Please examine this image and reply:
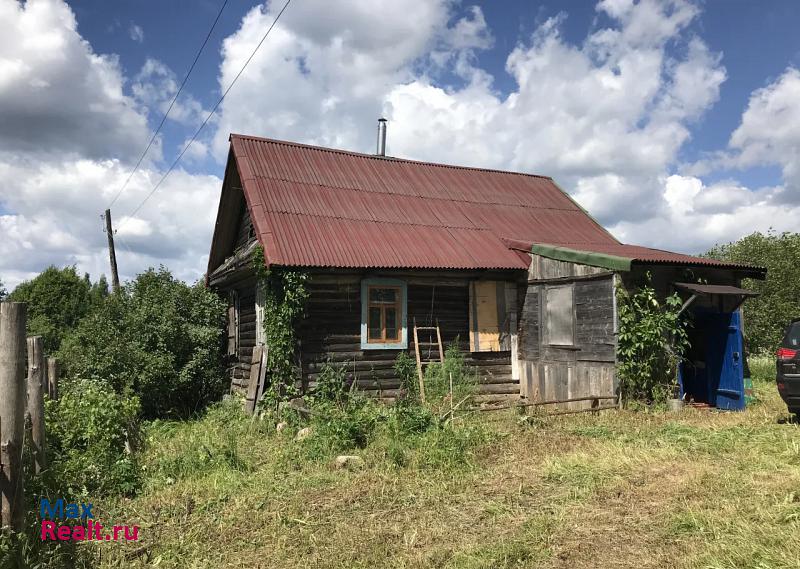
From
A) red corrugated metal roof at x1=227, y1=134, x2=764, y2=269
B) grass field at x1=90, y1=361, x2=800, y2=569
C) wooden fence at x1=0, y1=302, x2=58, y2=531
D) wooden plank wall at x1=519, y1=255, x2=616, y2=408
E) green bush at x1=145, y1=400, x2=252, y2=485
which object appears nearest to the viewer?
wooden fence at x1=0, y1=302, x2=58, y2=531

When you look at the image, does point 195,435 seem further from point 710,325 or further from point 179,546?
point 710,325

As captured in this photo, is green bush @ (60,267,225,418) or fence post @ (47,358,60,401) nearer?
fence post @ (47,358,60,401)

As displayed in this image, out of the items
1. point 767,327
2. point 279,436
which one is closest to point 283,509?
point 279,436

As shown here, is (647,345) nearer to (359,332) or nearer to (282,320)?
(359,332)

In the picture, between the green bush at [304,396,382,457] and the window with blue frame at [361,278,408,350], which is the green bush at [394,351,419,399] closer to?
the window with blue frame at [361,278,408,350]

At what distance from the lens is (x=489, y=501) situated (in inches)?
241

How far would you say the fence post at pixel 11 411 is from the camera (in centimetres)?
462

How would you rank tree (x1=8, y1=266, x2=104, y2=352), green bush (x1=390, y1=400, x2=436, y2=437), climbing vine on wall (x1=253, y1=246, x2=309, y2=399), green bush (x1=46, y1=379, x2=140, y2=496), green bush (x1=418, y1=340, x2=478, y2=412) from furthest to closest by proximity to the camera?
tree (x1=8, y1=266, x2=104, y2=352)
green bush (x1=418, y1=340, x2=478, y2=412)
climbing vine on wall (x1=253, y1=246, x2=309, y2=399)
green bush (x1=390, y1=400, x2=436, y2=437)
green bush (x1=46, y1=379, x2=140, y2=496)

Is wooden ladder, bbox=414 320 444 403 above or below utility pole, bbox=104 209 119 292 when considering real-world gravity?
below

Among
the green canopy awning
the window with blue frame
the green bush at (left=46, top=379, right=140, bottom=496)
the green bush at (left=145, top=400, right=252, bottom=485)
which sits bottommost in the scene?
the green bush at (left=145, top=400, right=252, bottom=485)

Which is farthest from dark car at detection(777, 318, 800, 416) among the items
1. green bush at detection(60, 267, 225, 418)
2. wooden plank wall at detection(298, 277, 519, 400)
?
green bush at detection(60, 267, 225, 418)

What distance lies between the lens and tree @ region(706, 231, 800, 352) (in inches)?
1033

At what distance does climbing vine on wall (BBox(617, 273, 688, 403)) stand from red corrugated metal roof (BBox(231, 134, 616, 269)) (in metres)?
2.99

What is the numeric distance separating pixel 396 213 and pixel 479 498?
9.07m
